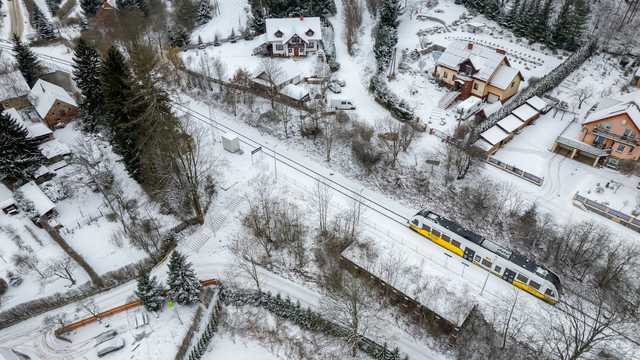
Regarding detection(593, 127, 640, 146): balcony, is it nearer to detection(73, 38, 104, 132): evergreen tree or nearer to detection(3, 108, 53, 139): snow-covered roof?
detection(73, 38, 104, 132): evergreen tree

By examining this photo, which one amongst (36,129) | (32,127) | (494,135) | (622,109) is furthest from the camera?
(32,127)

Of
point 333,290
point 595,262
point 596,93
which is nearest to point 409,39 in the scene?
point 596,93

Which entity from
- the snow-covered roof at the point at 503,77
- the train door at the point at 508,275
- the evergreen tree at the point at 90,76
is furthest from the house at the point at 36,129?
the snow-covered roof at the point at 503,77

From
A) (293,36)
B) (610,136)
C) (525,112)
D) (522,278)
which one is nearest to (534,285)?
(522,278)

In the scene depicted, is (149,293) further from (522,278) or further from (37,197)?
(522,278)

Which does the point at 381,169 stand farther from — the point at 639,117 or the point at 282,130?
the point at 639,117

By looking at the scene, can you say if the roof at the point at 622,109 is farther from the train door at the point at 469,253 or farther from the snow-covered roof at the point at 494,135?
the train door at the point at 469,253
